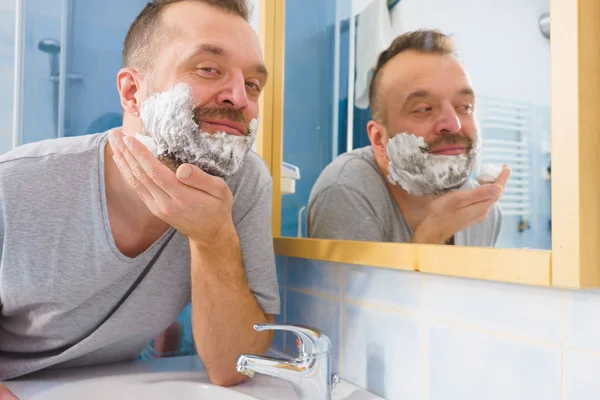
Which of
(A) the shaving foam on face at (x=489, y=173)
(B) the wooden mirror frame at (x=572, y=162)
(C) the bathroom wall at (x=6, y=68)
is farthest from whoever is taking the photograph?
(C) the bathroom wall at (x=6, y=68)

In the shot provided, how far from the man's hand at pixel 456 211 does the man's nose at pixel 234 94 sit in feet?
1.11

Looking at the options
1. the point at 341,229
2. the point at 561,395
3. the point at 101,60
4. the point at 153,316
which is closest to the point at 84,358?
the point at 153,316

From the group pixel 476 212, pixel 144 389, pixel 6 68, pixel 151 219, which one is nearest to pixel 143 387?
pixel 144 389

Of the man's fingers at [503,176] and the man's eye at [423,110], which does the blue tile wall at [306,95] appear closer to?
the man's eye at [423,110]

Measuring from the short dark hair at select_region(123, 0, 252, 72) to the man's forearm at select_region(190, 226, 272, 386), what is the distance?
33 cm

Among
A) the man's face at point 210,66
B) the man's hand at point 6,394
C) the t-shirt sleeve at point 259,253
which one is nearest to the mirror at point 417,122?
the t-shirt sleeve at point 259,253

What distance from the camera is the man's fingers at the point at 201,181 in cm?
74

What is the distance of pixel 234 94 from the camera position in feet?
2.67

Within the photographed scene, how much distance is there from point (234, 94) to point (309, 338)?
39cm

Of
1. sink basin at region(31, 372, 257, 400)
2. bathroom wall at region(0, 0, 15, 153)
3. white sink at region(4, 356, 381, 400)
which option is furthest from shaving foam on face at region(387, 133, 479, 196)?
bathroom wall at region(0, 0, 15, 153)

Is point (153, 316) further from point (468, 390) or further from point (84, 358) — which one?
point (468, 390)

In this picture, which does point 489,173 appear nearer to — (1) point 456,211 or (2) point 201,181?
(1) point 456,211

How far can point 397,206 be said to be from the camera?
798 millimetres

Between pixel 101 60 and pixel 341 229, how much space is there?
695 millimetres
